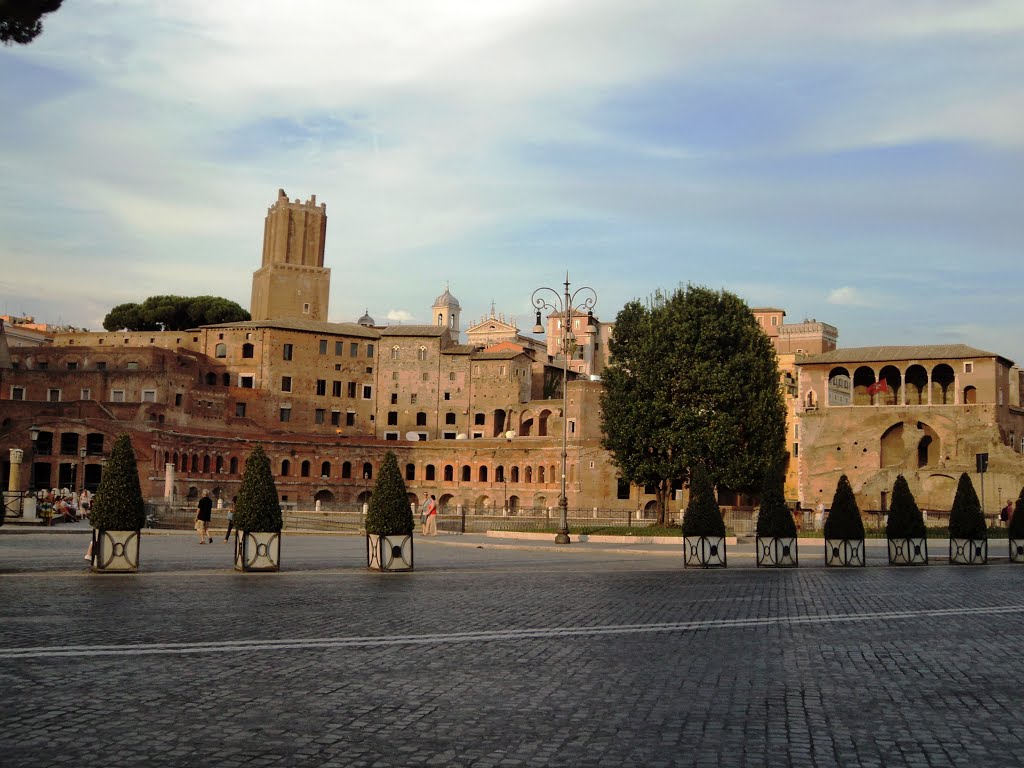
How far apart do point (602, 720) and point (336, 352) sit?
78677 millimetres

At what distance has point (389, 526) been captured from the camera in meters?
18.7

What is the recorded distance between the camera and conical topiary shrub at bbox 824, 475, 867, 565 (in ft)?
74.7

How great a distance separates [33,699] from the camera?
7.04 m

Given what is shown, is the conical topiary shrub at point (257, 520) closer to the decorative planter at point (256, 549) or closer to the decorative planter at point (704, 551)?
the decorative planter at point (256, 549)

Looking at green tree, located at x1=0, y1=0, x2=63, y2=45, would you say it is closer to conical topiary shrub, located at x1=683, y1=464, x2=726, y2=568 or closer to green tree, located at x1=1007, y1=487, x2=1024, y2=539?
conical topiary shrub, located at x1=683, y1=464, x2=726, y2=568

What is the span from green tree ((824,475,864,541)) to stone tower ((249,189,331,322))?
74.0 meters

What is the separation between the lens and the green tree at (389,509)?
18.6 meters

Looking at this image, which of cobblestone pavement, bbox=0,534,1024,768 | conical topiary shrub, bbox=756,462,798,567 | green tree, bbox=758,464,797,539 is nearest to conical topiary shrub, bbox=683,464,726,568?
conical topiary shrub, bbox=756,462,798,567

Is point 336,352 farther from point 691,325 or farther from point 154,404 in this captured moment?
point 691,325

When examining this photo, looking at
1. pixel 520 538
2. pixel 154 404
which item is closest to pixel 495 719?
pixel 520 538

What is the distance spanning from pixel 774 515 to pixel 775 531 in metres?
0.39

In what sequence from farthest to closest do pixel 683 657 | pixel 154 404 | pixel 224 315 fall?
pixel 224 315, pixel 154 404, pixel 683 657

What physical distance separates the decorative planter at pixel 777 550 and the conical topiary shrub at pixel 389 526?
8.21 metres

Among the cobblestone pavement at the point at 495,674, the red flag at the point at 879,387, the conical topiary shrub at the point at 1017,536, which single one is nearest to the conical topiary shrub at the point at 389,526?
the cobblestone pavement at the point at 495,674
